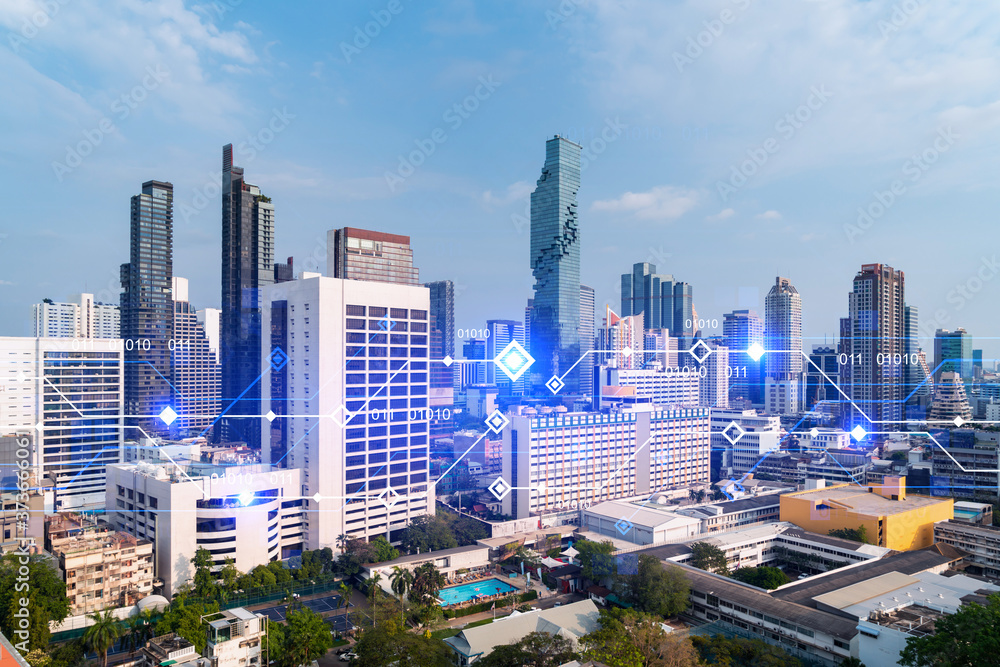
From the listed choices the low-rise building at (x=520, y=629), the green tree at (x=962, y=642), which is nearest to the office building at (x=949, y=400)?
the green tree at (x=962, y=642)

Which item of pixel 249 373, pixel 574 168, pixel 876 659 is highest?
pixel 574 168

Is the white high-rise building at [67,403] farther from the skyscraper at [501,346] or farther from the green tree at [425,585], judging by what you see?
the skyscraper at [501,346]

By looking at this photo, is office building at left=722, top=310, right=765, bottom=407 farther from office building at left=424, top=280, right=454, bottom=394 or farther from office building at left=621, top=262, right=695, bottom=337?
office building at left=424, top=280, right=454, bottom=394

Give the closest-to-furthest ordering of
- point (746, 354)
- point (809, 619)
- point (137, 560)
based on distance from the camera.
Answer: point (809, 619) → point (137, 560) → point (746, 354)

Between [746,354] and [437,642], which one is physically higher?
[746,354]

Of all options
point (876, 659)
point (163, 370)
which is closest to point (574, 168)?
point (163, 370)

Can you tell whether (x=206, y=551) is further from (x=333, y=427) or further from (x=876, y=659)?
(x=876, y=659)

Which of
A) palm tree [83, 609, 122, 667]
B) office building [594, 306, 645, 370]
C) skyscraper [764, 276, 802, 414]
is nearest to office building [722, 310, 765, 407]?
skyscraper [764, 276, 802, 414]
